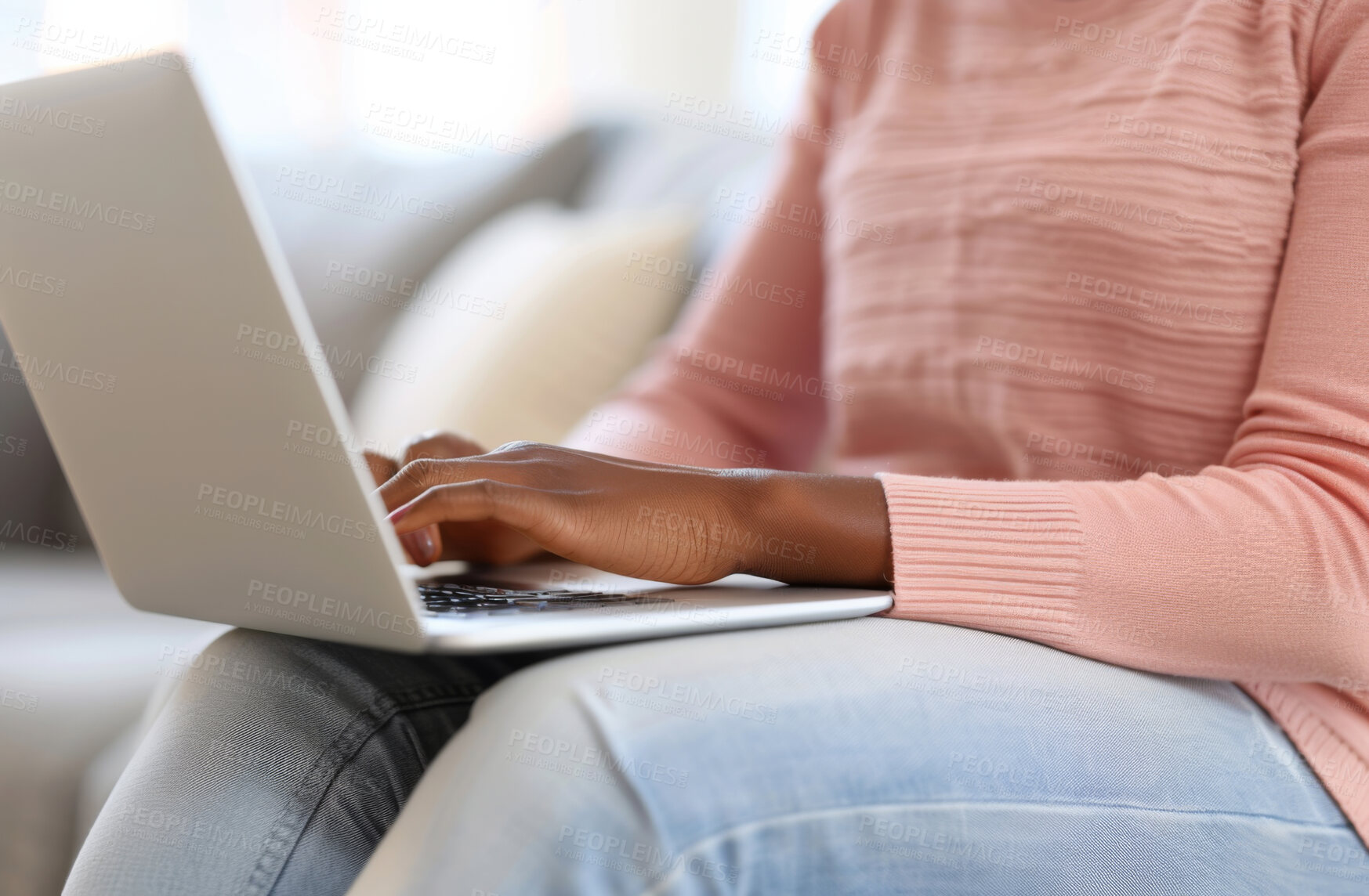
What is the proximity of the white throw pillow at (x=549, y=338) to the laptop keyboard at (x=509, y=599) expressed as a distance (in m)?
0.72

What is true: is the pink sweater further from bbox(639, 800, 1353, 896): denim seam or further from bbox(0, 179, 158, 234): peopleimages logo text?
bbox(0, 179, 158, 234): peopleimages logo text

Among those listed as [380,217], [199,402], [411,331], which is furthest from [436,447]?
[380,217]

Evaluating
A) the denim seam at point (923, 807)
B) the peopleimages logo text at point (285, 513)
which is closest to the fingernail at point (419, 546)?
the peopleimages logo text at point (285, 513)

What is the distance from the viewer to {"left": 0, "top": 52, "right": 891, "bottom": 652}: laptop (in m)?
0.37

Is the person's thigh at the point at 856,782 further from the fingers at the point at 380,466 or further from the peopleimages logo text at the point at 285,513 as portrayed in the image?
the fingers at the point at 380,466

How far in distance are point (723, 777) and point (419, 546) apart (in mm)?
234

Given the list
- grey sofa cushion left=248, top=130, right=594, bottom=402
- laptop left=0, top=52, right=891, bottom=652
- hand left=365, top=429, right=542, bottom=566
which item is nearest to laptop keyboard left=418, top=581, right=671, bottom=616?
laptop left=0, top=52, right=891, bottom=652

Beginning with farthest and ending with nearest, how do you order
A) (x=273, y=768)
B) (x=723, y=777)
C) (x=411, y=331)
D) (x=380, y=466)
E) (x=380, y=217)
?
1. (x=380, y=217)
2. (x=411, y=331)
3. (x=380, y=466)
4. (x=273, y=768)
5. (x=723, y=777)

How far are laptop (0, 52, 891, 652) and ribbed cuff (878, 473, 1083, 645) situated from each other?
0.09ft

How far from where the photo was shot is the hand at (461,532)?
0.65 metres

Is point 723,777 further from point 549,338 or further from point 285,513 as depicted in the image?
point 549,338

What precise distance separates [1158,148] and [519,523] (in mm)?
496

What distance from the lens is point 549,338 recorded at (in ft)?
4.24

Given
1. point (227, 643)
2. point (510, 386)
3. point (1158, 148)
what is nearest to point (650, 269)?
point (510, 386)
